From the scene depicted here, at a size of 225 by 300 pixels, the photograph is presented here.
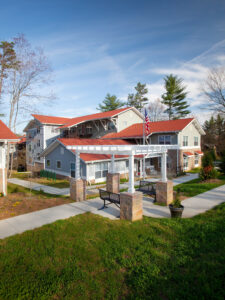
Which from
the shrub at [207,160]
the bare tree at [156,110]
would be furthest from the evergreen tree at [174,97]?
the shrub at [207,160]

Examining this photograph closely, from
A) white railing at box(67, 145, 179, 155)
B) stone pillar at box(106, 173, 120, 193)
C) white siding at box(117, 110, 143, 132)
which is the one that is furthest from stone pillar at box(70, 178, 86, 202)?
white siding at box(117, 110, 143, 132)

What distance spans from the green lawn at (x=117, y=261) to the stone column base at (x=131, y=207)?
1.72 feet

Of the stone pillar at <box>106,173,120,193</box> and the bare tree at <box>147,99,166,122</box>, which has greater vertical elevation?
the bare tree at <box>147,99,166,122</box>

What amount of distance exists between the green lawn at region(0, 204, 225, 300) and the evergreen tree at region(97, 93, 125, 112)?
45.7 metres

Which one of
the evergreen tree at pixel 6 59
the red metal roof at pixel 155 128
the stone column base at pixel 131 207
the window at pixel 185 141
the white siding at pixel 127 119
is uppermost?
the evergreen tree at pixel 6 59

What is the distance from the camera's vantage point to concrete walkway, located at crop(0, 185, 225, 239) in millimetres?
7521

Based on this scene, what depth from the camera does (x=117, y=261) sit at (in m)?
4.98

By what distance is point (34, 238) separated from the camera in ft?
20.6

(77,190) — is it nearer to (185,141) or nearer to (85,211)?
(85,211)

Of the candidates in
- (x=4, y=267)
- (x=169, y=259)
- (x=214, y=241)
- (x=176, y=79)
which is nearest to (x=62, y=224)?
(x=4, y=267)

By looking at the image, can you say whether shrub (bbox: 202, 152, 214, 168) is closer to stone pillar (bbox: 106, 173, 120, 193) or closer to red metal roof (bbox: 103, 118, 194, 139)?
red metal roof (bbox: 103, 118, 194, 139)

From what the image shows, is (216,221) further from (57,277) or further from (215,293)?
(57,277)

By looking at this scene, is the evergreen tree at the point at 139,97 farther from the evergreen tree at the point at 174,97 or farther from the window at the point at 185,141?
the window at the point at 185,141

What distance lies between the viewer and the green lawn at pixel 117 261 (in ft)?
12.8
